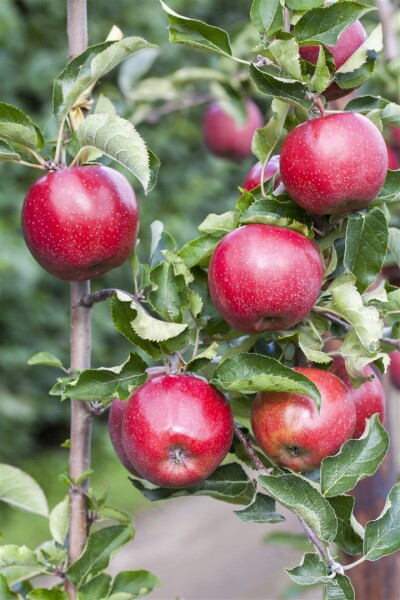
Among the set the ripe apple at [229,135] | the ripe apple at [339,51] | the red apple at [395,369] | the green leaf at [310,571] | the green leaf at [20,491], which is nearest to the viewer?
the green leaf at [310,571]

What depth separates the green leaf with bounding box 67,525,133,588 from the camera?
2.60 ft

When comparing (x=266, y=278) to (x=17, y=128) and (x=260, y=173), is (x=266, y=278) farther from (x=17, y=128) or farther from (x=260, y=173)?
(x=17, y=128)

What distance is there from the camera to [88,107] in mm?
846

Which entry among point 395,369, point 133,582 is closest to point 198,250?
point 133,582

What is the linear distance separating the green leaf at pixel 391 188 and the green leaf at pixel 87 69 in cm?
26

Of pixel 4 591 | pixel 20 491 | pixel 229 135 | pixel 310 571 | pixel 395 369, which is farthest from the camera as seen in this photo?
pixel 229 135

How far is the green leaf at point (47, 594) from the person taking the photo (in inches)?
29.0

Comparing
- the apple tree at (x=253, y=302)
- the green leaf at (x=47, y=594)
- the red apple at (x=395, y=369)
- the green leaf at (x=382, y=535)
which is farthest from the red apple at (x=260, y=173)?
the red apple at (x=395, y=369)

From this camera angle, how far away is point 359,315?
2.36 ft

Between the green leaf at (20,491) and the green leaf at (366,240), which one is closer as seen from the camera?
the green leaf at (366,240)

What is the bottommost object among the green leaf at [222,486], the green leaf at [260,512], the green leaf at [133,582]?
the green leaf at [133,582]

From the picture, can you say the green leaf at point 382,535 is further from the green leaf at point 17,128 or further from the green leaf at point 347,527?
the green leaf at point 17,128

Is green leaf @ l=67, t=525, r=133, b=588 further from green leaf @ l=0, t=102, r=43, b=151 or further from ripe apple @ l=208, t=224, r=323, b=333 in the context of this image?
green leaf @ l=0, t=102, r=43, b=151

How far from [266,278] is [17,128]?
0.87ft
